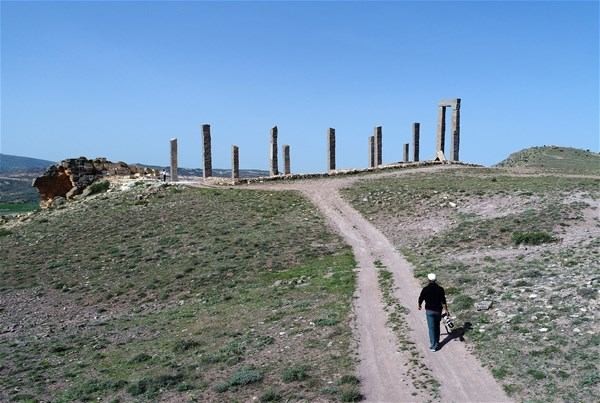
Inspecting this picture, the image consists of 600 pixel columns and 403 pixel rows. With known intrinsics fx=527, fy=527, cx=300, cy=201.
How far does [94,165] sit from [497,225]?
3591 cm

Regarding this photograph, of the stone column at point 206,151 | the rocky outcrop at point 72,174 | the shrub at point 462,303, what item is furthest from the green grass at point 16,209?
the shrub at point 462,303

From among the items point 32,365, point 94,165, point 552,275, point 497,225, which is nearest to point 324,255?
point 497,225

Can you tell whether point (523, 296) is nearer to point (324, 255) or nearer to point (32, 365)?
point (324, 255)

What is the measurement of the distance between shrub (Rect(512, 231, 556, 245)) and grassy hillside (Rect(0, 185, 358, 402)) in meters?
6.65

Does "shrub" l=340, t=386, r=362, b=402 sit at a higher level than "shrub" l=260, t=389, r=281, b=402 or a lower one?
higher

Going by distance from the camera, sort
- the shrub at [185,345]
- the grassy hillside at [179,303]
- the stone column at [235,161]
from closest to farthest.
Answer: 1. the grassy hillside at [179,303]
2. the shrub at [185,345]
3. the stone column at [235,161]

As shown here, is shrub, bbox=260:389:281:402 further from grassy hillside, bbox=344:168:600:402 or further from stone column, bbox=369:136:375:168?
stone column, bbox=369:136:375:168

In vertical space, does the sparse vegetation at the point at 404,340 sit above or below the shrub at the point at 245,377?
above

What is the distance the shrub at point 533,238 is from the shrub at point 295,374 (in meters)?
12.3

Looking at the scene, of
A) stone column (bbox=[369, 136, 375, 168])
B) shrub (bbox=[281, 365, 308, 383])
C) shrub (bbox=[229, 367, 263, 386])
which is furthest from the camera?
stone column (bbox=[369, 136, 375, 168])

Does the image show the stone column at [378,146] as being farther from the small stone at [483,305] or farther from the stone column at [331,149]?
the small stone at [483,305]

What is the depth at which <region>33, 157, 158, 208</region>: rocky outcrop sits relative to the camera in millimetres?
45188

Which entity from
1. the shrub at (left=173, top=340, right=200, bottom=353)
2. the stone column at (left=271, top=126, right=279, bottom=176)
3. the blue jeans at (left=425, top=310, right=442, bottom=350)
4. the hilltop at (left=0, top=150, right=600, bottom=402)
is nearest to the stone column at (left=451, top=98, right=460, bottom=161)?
the hilltop at (left=0, top=150, right=600, bottom=402)

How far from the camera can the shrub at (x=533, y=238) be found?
793 inches
